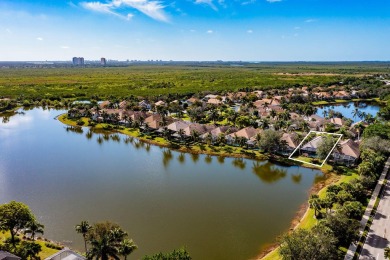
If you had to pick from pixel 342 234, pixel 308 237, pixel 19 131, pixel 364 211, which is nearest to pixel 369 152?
pixel 364 211

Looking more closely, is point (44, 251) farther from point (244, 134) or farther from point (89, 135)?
point (89, 135)

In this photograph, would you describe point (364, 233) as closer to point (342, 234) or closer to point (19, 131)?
point (342, 234)

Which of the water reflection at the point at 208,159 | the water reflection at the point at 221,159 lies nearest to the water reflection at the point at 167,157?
the water reflection at the point at 208,159

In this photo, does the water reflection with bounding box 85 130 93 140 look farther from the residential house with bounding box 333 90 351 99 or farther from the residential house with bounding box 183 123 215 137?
the residential house with bounding box 333 90 351 99

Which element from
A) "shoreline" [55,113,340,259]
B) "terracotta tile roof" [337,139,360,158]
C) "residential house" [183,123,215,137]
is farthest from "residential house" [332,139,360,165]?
"residential house" [183,123,215,137]

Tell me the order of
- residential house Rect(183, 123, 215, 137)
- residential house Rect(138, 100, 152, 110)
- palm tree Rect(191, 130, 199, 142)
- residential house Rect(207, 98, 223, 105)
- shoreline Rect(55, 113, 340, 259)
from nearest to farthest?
1. shoreline Rect(55, 113, 340, 259)
2. palm tree Rect(191, 130, 199, 142)
3. residential house Rect(183, 123, 215, 137)
4. residential house Rect(138, 100, 152, 110)
5. residential house Rect(207, 98, 223, 105)

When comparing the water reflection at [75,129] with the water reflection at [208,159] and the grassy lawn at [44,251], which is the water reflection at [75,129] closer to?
the water reflection at [208,159]

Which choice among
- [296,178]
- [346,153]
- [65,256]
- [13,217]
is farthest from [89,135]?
[346,153]
